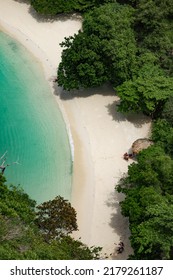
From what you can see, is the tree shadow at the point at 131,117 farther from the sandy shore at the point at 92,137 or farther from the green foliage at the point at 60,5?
the green foliage at the point at 60,5

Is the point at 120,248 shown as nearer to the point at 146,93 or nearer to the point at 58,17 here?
the point at 146,93

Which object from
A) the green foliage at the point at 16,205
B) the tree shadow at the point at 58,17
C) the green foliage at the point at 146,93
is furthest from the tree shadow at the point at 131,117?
the tree shadow at the point at 58,17

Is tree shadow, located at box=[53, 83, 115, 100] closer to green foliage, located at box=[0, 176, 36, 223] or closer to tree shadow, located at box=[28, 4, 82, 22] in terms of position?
tree shadow, located at box=[28, 4, 82, 22]

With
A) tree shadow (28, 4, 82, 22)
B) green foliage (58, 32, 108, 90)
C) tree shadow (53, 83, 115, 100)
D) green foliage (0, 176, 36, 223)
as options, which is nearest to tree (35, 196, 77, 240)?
green foliage (0, 176, 36, 223)

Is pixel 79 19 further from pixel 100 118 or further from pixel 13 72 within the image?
pixel 100 118

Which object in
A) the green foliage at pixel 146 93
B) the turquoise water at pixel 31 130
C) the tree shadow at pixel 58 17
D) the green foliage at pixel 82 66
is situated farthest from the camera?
the tree shadow at pixel 58 17
